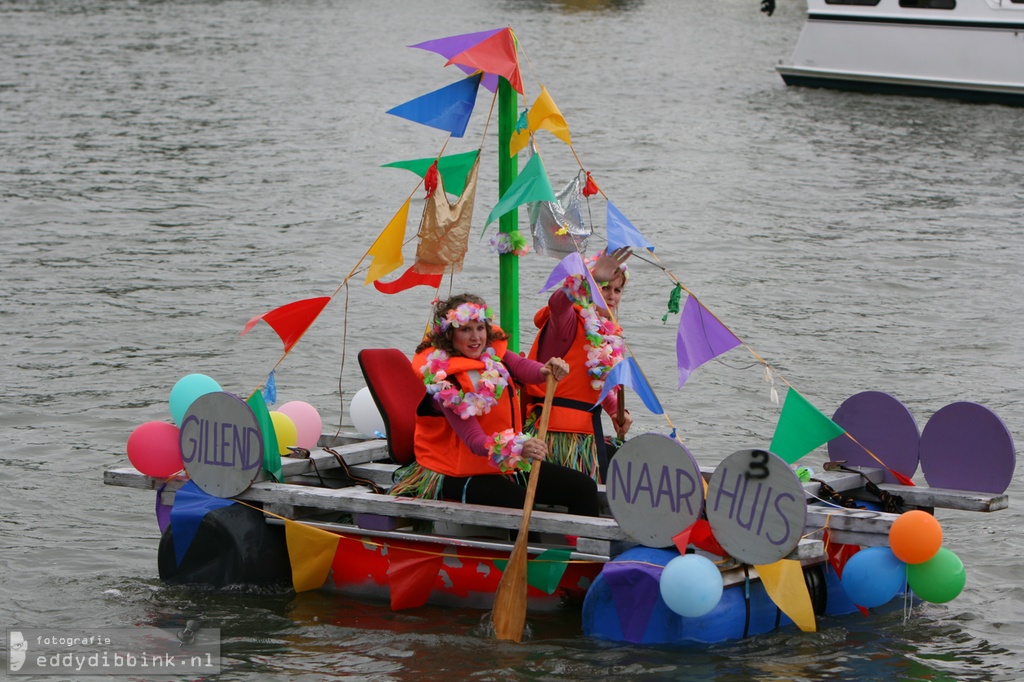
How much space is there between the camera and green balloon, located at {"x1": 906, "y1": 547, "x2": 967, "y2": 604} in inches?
245

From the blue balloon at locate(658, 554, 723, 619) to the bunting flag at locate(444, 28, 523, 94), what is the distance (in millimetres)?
2392

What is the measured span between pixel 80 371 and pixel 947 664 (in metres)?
7.41

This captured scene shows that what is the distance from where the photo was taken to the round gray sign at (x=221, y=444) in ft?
23.3

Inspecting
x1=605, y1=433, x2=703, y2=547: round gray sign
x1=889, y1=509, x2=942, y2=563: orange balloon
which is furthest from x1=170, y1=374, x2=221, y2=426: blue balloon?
x1=889, y1=509, x2=942, y2=563: orange balloon

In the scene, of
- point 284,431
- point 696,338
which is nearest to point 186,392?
point 284,431

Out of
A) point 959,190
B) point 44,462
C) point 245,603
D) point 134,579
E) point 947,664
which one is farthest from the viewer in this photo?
point 959,190

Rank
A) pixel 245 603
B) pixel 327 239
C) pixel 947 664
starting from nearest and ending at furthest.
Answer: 1. pixel 947 664
2. pixel 245 603
3. pixel 327 239

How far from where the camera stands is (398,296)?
14305 millimetres

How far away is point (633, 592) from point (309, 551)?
1664 millimetres

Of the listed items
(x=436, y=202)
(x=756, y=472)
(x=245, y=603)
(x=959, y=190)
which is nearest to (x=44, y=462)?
(x=245, y=603)

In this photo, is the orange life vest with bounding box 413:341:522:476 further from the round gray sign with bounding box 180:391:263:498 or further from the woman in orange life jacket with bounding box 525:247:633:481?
the round gray sign with bounding box 180:391:263:498

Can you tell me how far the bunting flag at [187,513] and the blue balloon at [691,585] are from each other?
232 centimetres

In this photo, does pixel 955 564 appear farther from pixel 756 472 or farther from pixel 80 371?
pixel 80 371

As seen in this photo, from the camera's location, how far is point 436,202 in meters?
7.30
